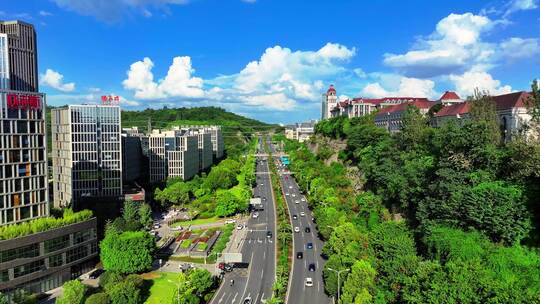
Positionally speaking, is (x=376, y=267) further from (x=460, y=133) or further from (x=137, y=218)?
(x=137, y=218)

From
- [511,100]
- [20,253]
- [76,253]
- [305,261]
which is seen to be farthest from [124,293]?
[511,100]

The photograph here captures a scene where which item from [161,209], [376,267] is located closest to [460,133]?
[376,267]

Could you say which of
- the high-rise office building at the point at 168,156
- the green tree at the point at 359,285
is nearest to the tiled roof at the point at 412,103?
the high-rise office building at the point at 168,156

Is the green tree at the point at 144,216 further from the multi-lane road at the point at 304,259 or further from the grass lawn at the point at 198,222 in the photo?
the multi-lane road at the point at 304,259

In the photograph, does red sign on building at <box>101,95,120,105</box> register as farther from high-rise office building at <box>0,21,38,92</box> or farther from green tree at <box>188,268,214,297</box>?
green tree at <box>188,268,214,297</box>

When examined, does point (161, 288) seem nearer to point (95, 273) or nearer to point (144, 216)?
point (95, 273)

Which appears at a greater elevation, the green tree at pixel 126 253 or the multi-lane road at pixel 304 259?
the green tree at pixel 126 253

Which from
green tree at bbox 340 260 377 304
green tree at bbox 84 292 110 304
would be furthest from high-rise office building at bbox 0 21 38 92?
green tree at bbox 340 260 377 304
